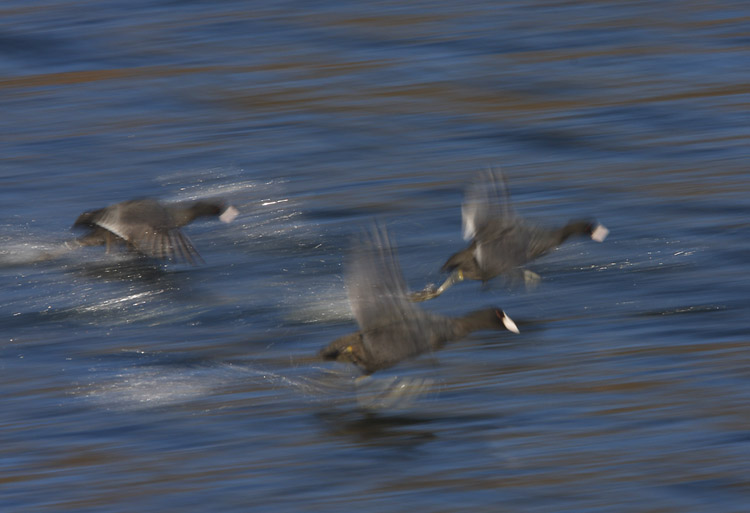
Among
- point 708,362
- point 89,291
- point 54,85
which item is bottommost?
point 708,362

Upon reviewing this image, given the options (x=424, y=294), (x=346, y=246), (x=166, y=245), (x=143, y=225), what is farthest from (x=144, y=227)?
(x=424, y=294)

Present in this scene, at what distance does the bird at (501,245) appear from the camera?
589cm

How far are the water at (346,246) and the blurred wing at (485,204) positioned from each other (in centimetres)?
11

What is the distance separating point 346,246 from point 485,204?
708 mm

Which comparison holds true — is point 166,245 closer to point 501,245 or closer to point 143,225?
point 143,225

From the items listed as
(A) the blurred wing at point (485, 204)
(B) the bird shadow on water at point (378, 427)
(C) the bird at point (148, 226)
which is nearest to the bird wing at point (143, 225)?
(C) the bird at point (148, 226)

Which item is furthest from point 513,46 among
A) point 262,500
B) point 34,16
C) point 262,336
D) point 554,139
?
point 262,500

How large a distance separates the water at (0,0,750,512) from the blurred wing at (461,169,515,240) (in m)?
0.11

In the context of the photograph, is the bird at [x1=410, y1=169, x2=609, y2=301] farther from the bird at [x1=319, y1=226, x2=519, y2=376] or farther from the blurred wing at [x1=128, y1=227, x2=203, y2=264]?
the blurred wing at [x1=128, y1=227, x2=203, y2=264]

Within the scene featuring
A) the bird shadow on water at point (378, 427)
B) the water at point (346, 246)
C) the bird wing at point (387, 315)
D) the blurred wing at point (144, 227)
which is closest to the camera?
the water at point (346, 246)

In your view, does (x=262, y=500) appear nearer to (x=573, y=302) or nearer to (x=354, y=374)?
(x=354, y=374)

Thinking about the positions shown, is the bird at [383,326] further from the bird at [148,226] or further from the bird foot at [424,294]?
the bird at [148,226]

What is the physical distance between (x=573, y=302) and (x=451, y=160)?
2.03 metres

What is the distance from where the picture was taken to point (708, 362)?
17.2 feet
